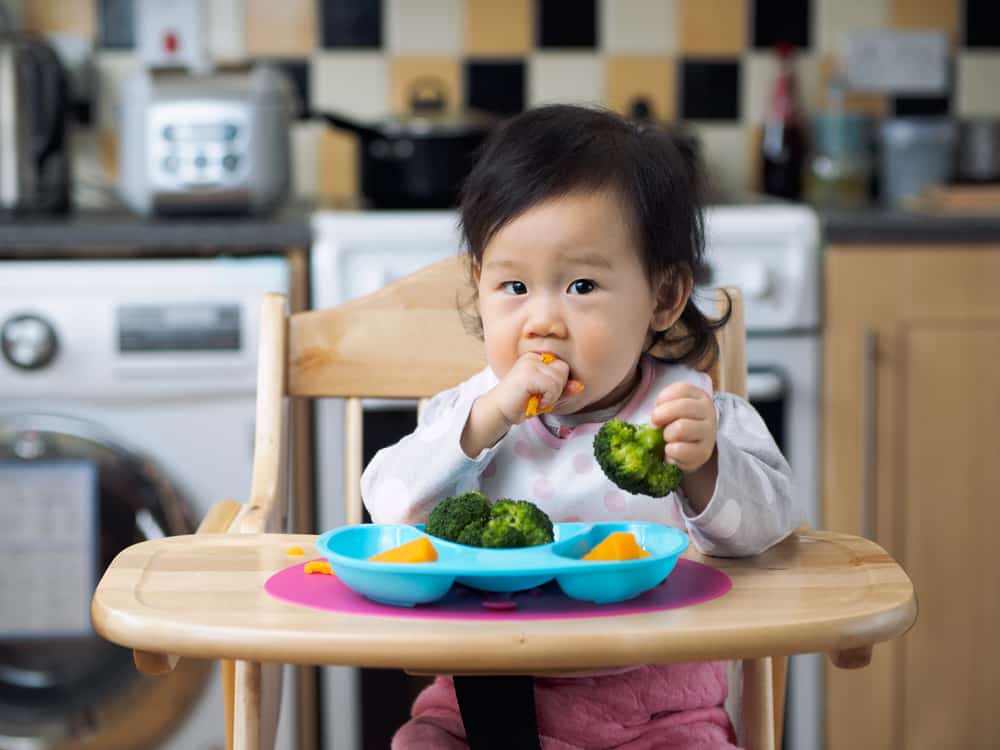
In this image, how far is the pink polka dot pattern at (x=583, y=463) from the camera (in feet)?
3.78

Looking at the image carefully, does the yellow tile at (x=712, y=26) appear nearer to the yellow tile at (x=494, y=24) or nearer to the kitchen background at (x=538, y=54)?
the kitchen background at (x=538, y=54)

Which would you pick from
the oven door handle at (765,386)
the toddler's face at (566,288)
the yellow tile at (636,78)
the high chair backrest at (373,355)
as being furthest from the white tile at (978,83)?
the toddler's face at (566,288)

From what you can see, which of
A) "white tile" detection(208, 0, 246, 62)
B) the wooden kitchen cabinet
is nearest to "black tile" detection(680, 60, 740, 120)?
the wooden kitchen cabinet

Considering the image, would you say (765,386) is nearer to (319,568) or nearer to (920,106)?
(920,106)

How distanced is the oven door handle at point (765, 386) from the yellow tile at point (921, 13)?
96 cm

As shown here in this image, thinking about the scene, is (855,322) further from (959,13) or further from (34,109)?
(34,109)

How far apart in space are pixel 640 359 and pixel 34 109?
1.36 meters

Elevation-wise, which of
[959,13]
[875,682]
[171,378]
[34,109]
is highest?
[959,13]

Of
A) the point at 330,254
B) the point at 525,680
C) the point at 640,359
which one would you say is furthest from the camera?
the point at 330,254

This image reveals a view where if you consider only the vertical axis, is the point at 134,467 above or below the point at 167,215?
below

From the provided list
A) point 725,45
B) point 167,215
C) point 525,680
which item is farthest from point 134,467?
point 725,45

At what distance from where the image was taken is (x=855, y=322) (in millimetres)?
2094

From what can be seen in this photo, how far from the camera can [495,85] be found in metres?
2.65

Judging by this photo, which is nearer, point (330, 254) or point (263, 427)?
point (263, 427)
